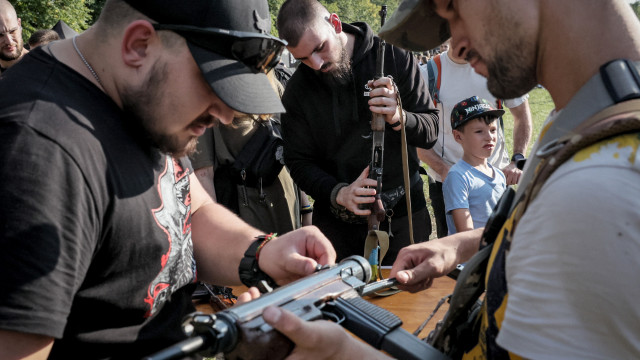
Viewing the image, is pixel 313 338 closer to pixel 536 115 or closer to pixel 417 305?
pixel 417 305

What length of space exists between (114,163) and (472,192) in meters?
2.83

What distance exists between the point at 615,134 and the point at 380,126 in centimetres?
234

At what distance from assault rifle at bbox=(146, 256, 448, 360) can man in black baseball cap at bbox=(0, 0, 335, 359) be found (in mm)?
373

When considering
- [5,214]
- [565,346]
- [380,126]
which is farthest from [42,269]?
[380,126]

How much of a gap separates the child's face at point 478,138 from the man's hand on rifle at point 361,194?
3.02ft

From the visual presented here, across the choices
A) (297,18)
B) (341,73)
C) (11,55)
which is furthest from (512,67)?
(11,55)

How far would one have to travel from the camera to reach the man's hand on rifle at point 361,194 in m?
3.41

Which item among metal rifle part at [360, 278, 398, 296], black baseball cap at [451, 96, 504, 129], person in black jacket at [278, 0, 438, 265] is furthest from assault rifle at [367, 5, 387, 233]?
metal rifle part at [360, 278, 398, 296]

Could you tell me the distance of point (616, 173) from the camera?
1.09 metres

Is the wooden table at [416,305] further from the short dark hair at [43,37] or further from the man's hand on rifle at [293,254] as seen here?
the short dark hair at [43,37]

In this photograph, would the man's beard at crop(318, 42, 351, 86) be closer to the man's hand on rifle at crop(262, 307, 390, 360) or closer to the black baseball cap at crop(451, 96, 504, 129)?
the black baseball cap at crop(451, 96, 504, 129)

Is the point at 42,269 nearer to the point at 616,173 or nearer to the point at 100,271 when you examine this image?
the point at 100,271

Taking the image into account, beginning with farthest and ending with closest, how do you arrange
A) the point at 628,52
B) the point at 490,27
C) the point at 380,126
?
the point at 380,126 → the point at 490,27 → the point at 628,52

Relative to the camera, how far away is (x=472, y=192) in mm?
3787
